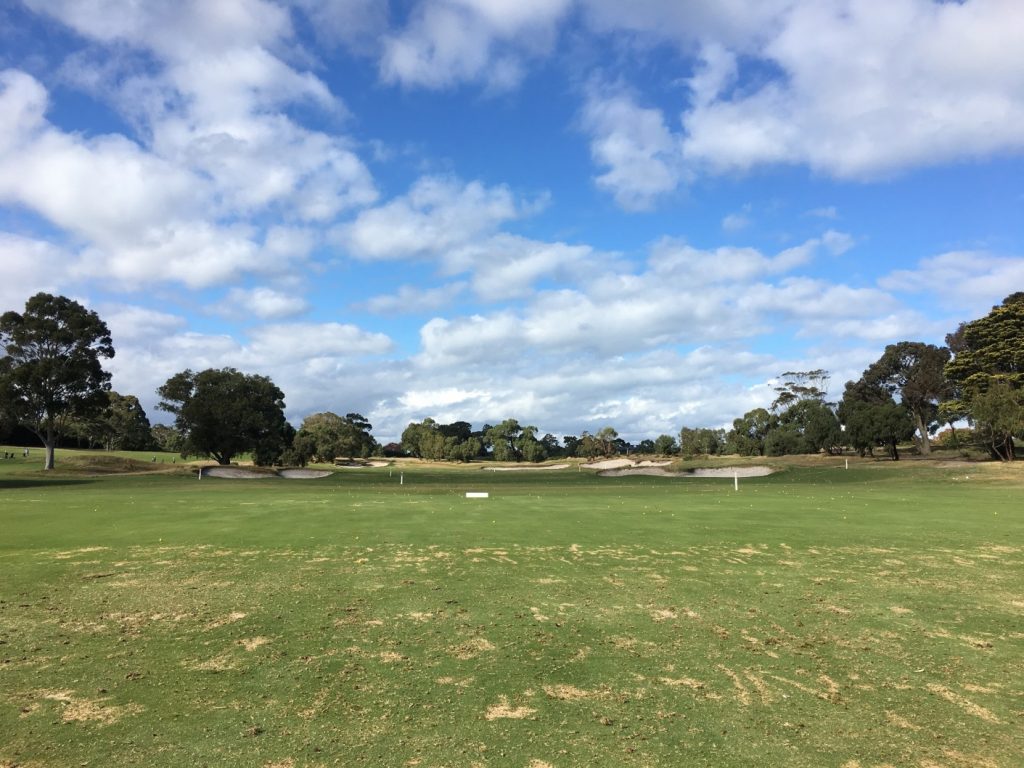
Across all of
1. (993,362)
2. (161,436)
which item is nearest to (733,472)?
(993,362)

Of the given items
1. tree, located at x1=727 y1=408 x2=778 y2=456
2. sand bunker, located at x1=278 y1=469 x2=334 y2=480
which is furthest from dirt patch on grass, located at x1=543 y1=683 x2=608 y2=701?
tree, located at x1=727 y1=408 x2=778 y2=456

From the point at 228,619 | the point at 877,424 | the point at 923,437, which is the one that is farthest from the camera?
the point at 923,437

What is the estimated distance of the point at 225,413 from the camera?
6138 cm

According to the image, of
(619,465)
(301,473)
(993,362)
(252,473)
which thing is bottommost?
(619,465)

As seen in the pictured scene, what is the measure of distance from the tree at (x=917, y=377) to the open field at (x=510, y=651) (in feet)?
240

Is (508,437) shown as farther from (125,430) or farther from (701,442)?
(125,430)

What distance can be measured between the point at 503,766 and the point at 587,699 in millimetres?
1506

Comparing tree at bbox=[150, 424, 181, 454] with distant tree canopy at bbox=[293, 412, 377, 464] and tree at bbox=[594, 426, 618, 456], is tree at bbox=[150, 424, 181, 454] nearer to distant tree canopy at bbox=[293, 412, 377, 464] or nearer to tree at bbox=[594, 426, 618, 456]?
distant tree canopy at bbox=[293, 412, 377, 464]

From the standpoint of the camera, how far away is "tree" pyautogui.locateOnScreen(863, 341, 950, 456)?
7650cm

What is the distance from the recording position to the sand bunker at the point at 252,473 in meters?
60.3

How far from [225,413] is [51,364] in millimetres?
15235

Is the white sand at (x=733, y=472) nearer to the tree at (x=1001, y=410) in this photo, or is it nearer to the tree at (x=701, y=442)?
the tree at (x=1001, y=410)

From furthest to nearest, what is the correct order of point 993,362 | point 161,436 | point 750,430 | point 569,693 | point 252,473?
point 161,436 → point 750,430 → point 252,473 → point 993,362 → point 569,693

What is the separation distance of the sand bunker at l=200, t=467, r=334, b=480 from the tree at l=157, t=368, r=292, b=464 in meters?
2.04
